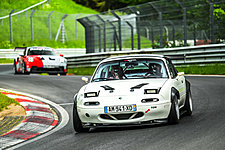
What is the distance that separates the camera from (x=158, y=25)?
23.8 m

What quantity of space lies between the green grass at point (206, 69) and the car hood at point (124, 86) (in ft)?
35.2

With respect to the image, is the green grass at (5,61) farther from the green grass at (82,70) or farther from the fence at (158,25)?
the green grass at (82,70)

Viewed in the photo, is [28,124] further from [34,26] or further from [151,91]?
[34,26]

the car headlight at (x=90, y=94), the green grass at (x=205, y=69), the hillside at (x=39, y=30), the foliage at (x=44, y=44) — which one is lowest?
the green grass at (x=205, y=69)

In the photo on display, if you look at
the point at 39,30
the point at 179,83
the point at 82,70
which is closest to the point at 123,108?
the point at 179,83

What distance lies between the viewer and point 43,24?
40.9m

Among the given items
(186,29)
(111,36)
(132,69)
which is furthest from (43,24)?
(132,69)

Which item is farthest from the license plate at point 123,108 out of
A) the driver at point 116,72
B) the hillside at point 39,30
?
the hillside at point 39,30

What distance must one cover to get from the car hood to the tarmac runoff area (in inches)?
48.0

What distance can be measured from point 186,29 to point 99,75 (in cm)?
1271

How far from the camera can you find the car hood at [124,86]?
24.5 ft

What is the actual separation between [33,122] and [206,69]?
11472 mm

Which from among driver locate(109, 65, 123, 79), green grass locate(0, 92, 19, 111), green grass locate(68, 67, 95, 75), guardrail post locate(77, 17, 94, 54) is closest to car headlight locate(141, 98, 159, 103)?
driver locate(109, 65, 123, 79)

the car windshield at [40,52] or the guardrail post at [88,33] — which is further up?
the guardrail post at [88,33]
